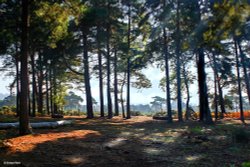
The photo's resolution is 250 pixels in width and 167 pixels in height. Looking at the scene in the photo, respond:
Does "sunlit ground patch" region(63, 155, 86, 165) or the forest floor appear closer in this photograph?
"sunlit ground patch" region(63, 155, 86, 165)

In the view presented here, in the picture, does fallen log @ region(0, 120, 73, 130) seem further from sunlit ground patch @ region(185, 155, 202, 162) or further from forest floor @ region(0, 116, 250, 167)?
sunlit ground patch @ region(185, 155, 202, 162)

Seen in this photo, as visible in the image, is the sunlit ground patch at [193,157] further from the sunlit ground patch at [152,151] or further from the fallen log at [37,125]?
the fallen log at [37,125]

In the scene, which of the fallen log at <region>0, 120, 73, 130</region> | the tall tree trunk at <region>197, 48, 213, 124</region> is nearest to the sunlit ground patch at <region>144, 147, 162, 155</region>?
the fallen log at <region>0, 120, 73, 130</region>

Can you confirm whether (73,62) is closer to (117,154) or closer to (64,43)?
(64,43)

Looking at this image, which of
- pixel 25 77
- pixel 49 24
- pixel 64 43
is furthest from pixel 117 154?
pixel 64 43

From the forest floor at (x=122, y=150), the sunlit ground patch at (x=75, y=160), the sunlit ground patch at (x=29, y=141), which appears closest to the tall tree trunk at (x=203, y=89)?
the forest floor at (x=122, y=150)

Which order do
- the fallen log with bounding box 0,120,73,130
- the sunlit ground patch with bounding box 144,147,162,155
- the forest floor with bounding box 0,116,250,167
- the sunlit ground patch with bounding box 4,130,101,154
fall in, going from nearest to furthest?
the forest floor with bounding box 0,116,250,167, the sunlit ground patch with bounding box 4,130,101,154, the sunlit ground patch with bounding box 144,147,162,155, the fallen log with bounding box 0,120,73,130

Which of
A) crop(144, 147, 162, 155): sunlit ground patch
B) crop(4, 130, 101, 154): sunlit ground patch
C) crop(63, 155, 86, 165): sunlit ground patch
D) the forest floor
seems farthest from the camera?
crop(144, 147, 162, 155): sunlit ground patch

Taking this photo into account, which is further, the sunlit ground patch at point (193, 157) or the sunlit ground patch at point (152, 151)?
the sunlit ground patch at point (152, 151)

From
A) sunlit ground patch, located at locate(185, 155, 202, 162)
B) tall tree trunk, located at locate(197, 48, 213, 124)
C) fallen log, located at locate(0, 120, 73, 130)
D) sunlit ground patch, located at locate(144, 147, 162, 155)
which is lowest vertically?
sunlit ground patch, located at locate(185, 155, 202, 162)

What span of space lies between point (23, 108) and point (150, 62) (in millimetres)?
14461

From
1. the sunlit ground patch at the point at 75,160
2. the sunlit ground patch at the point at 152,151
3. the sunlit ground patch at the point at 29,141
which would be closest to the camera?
the sunlit ground patch at the point at 75,160

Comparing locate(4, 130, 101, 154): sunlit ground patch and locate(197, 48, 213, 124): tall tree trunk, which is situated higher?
locate(197, 48, 213, 124): tall tree trunk

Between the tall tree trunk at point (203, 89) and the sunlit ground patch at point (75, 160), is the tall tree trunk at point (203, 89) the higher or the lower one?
the higher one
